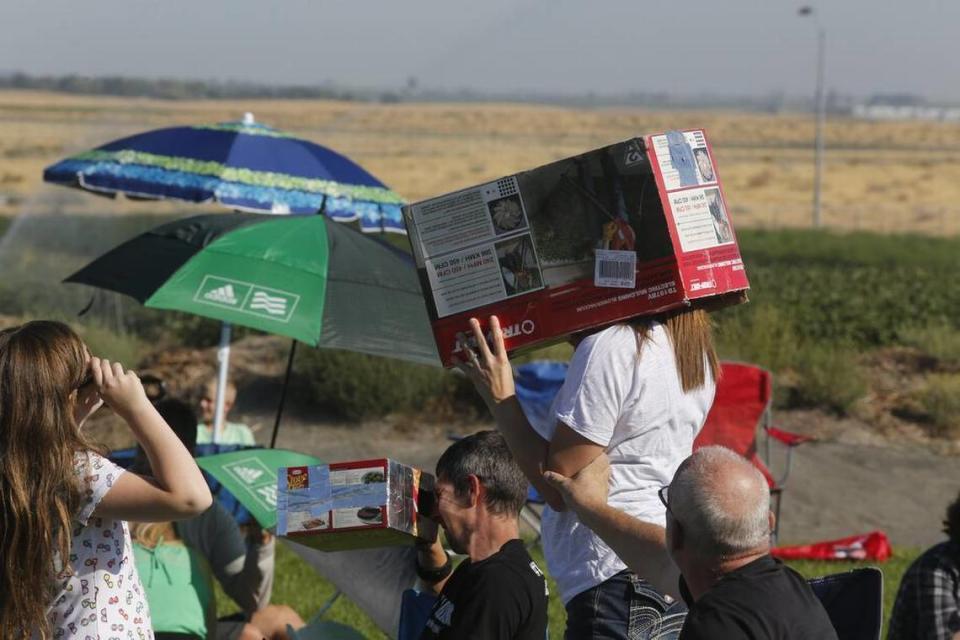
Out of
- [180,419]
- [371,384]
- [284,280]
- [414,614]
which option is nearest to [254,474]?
[180,419]

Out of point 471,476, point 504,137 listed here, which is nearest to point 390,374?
point 471,476

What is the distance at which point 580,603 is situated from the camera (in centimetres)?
336

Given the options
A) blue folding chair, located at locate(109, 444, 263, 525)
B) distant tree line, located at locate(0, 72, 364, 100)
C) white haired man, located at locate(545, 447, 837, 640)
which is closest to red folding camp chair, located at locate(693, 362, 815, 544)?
blue folding chair, located at locate(109, 444, 263, 525)

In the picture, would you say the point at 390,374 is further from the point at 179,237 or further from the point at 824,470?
the point at 179,237

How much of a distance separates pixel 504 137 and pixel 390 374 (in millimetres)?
89997

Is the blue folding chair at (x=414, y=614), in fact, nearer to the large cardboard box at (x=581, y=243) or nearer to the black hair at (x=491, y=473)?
the black hair at (x=491, y=473)

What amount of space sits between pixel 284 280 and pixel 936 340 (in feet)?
29.4

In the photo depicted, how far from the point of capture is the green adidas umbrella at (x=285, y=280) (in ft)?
17.1

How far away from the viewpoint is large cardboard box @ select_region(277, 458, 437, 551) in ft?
11.2

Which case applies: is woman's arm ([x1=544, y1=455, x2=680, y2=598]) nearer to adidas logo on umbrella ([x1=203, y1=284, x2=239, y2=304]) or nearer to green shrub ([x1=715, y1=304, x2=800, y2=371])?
adidas logo on umbrella ([x1=203, y1=284, x2=239, y2=304])

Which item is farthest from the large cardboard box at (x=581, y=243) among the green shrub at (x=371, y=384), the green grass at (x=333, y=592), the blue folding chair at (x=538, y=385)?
the green shrub at (x=371, y=384)

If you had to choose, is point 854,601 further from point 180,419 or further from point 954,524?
point 180,419

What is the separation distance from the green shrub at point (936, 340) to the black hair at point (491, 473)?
980 cm

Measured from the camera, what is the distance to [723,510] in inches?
105
